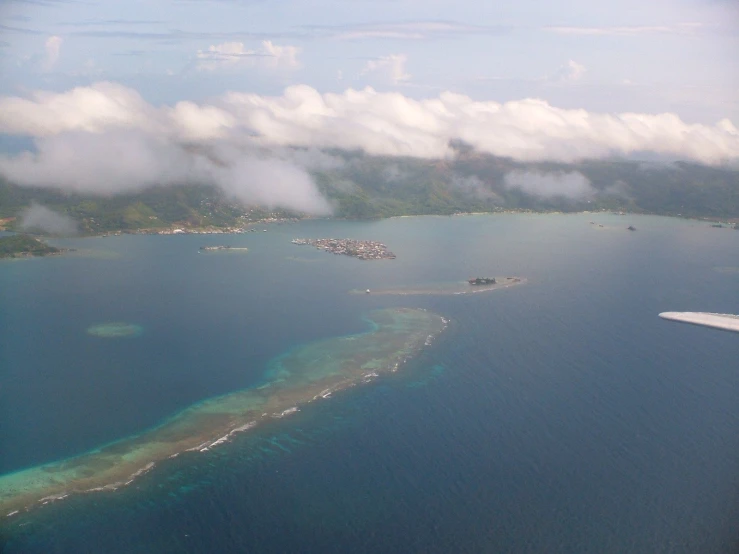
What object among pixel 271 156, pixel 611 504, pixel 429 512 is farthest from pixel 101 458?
pixel 271 156

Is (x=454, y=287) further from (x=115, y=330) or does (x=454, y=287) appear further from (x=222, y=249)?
(x=222, y=249)

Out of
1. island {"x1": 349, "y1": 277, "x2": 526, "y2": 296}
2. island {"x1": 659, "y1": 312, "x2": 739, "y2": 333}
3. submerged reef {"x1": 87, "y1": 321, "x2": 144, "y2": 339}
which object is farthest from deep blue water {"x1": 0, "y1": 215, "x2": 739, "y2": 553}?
island {"x1": 659, "y1": 312, "x2": 739, "y2": 333}

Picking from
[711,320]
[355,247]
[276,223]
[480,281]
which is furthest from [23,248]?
[711,320]

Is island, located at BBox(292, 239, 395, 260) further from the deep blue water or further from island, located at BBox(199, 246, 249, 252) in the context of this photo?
the deep blue water

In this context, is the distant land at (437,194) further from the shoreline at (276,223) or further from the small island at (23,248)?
the small island at (23,248)

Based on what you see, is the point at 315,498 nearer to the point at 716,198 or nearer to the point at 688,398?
the point at 688,398

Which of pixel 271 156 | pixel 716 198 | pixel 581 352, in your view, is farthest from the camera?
pixel 271 156
